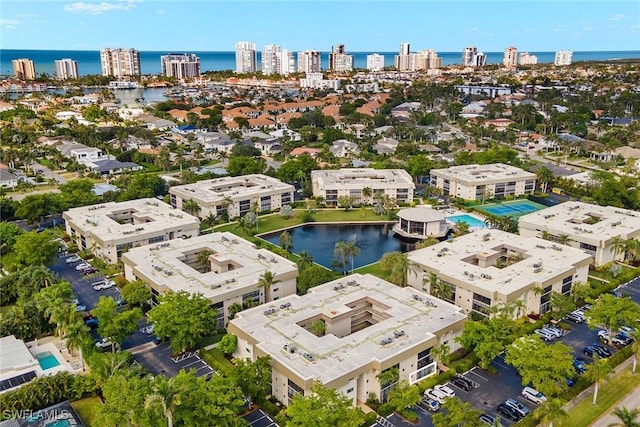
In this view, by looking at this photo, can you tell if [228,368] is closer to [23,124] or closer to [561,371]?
[561,371]

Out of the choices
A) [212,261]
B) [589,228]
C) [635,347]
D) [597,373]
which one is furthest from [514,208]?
[212,261]

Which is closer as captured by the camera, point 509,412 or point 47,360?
point 509,412

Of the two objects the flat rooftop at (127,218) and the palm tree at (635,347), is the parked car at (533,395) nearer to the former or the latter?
the palm tree at (635,347)

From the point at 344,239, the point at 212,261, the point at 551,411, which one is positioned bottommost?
the point at 344,239

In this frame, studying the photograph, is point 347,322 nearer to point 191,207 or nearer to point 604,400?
point 604,400

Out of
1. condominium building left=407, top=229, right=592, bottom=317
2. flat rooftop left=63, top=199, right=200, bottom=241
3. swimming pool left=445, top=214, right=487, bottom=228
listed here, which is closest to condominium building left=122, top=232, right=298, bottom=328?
flat rooftop left=63, top=199, right=200, bottom=241

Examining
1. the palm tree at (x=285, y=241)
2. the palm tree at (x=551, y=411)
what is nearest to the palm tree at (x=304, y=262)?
the palm tree at (x=285, y=241)

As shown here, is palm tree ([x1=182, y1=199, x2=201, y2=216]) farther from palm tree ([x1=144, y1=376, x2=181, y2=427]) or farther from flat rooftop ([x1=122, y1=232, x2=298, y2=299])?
palm tree ([x1=144, y1=376, x2=181, y2=427])
